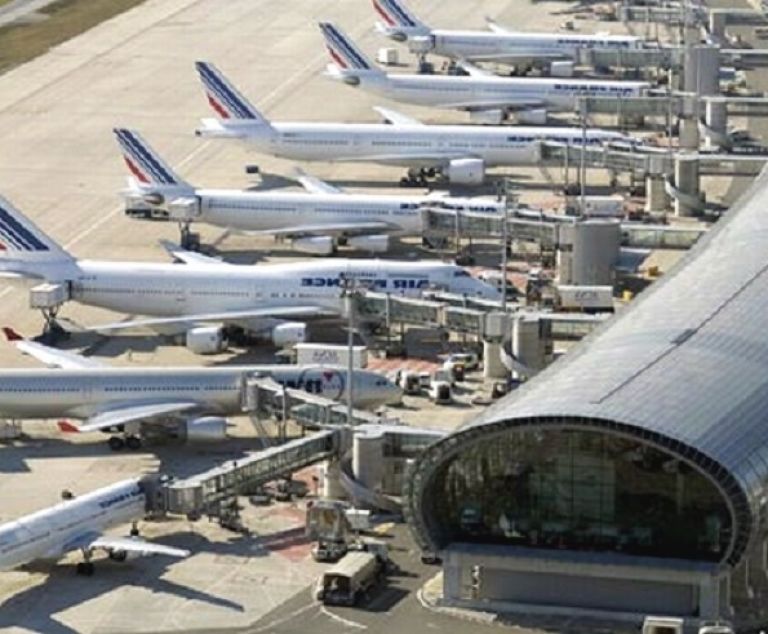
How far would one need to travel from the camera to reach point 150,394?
420 feet

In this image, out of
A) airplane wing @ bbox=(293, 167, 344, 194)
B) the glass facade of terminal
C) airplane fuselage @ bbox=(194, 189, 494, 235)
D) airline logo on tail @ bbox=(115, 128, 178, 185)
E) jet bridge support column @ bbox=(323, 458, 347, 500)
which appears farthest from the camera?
airplane wing @ bbox=(293, 167, 344, 194)

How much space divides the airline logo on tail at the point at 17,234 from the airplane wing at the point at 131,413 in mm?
21836

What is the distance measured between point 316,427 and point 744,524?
2435 cm

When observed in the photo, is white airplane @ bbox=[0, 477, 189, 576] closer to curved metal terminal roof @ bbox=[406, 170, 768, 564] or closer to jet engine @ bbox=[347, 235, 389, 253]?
curved metal terminal roof @ bbox=[406, 170, 768, 564]

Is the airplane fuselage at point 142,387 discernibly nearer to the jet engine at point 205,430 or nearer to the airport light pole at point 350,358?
the jet engine at point 205,430

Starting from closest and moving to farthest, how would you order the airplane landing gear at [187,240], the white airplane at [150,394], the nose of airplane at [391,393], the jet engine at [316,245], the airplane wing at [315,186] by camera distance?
the white airplane at [150,394]
the nose of airplane at [391,393]
the jet engine at [316,245]
the airplane landing gear at [187,240]
the airplane wing at [315,186]

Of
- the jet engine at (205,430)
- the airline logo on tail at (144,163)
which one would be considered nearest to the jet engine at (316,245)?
the airline logo on tail at (144,163)

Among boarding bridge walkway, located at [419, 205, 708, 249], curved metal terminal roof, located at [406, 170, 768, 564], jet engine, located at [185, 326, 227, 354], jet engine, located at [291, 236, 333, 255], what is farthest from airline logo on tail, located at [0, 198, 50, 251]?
curved metal terminal roof, located at [406, 170, 768, 564]

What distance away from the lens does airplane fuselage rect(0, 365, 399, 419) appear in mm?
126812

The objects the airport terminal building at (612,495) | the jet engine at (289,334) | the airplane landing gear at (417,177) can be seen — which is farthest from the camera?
the airplane landing gear at (417,177)

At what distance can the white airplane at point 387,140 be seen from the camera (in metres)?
183

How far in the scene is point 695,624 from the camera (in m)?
106

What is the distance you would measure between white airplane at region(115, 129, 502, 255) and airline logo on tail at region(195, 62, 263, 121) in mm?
18387

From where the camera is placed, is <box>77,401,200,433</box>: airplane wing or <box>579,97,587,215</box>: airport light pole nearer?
<box>77,401,200,433</box>: airplane wing
